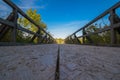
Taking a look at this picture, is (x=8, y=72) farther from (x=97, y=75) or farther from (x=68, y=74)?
(x=97, y=75)

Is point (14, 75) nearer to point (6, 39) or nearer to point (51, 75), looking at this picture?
point (51, 75)

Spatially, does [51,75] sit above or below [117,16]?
below

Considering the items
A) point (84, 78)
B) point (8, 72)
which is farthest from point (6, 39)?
point (84, 78)

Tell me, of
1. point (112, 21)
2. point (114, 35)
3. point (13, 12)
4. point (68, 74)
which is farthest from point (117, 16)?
point (68, 74)

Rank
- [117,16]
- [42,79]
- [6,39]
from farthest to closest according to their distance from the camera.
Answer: [6,39], [117,16], [42,79]

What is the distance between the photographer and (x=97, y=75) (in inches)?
29.8

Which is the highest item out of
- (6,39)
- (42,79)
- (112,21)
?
(112,21)

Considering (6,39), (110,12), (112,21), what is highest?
(110,12)

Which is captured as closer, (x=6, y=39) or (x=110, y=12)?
(x=110, y=12)

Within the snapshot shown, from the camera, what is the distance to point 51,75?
0.74 m

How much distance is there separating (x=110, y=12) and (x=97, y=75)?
272cm

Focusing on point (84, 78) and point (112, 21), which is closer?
point (84, 78)

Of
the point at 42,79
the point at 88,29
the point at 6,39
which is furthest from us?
the point at 88,29

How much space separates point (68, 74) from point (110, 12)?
277 cm
